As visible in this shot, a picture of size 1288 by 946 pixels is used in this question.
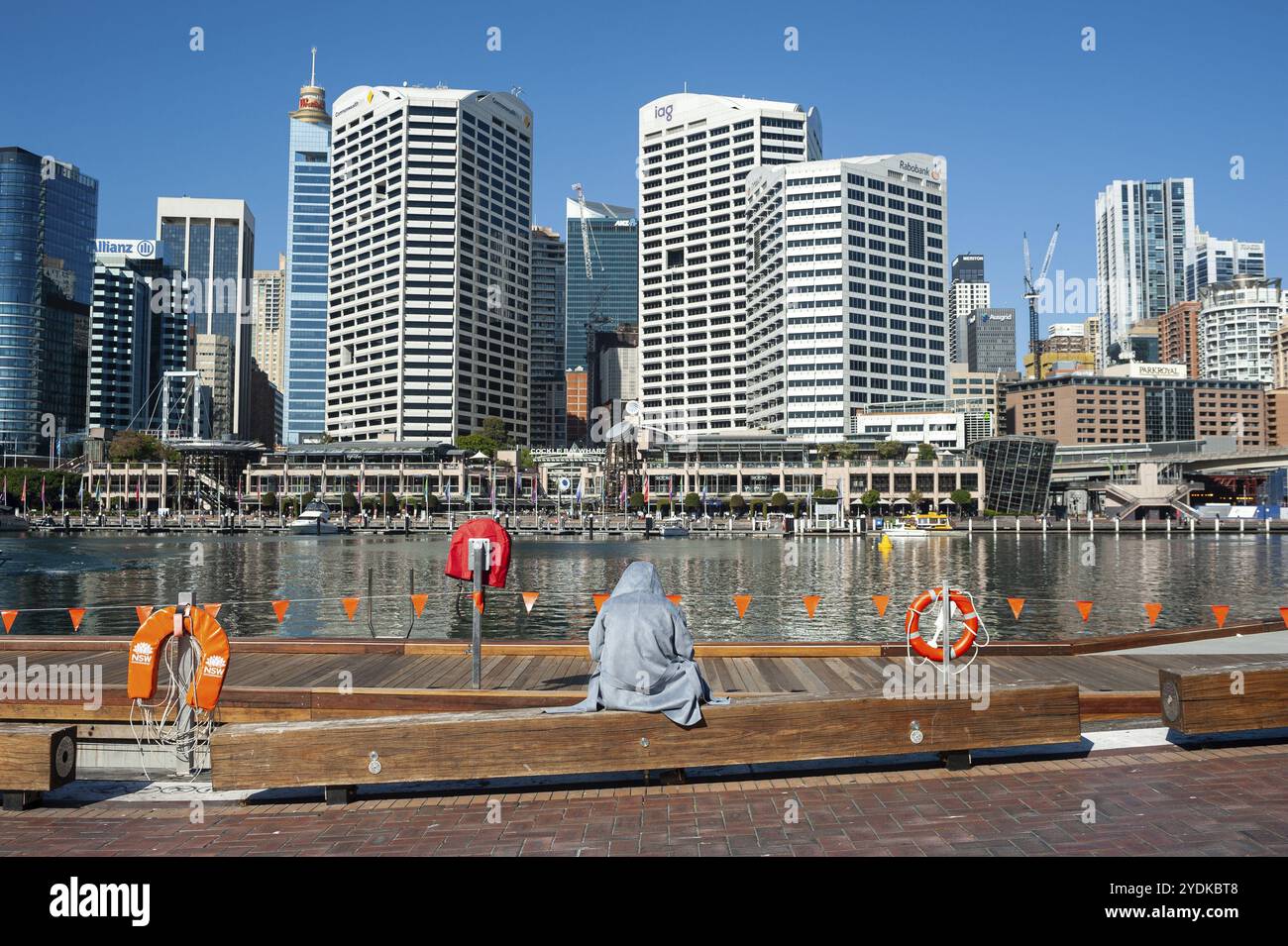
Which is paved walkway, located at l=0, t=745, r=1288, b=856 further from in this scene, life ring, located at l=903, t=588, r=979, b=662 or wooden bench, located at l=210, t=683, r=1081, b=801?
life ring, located at l=903, t=588, r=979, b=662

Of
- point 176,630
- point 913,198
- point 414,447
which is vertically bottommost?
point 176,630

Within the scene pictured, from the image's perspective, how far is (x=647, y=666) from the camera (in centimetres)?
877

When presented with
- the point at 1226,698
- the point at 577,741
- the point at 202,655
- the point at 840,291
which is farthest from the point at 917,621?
the point at 840,291

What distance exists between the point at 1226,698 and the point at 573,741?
7238 mm

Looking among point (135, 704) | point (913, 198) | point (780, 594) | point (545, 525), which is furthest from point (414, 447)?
point (135, 704)

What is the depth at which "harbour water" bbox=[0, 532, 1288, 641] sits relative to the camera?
33906 millimetres

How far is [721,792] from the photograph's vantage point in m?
8.88

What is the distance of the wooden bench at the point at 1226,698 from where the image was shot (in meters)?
9.59

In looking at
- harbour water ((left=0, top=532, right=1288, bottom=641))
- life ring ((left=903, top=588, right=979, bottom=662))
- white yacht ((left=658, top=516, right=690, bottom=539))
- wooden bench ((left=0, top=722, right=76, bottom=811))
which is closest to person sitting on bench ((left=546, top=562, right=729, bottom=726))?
wooden bench ((left=0, top=722, right=76, bottom=811))

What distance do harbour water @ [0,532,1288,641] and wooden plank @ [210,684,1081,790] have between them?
1235cm

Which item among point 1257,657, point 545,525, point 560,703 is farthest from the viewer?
point 545,525

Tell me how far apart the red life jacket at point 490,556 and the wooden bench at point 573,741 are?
4.51 metres
